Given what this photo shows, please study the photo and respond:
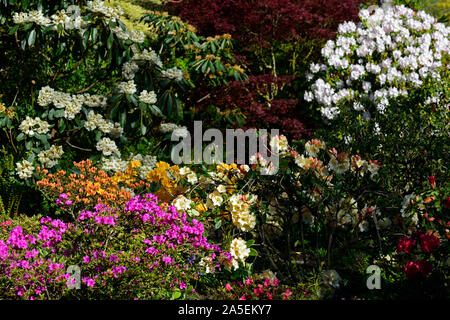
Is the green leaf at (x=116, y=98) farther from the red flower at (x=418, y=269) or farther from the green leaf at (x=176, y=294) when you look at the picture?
the red flower at (x=418, y=269)

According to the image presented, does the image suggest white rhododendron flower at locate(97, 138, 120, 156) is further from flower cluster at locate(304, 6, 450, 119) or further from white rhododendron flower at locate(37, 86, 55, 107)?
flower cluster at locate(304, 6, 450, 119)

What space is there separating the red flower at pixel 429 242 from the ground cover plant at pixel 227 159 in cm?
1

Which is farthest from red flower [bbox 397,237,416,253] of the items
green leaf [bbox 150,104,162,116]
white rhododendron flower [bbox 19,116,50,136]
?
white rhododendron flower [bbox 19,116,50,136]

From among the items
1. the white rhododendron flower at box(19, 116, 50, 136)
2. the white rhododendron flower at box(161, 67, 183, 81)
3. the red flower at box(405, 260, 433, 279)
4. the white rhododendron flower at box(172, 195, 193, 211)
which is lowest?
the red flower at box(405, 260, 433, 279)

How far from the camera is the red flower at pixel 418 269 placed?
Result: 8.72 feet

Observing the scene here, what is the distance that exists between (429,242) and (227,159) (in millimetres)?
3463

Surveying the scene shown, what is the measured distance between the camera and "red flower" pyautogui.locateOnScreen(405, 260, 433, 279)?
2.66 metres

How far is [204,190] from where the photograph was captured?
146 inches

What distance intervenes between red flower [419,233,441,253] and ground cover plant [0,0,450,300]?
0.03 ft

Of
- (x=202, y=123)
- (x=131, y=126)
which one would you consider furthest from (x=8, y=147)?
(x=202, y=123)

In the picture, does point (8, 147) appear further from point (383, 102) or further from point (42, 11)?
point (383, 102)

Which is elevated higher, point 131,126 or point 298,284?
point 131,126

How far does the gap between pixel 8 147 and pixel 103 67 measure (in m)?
1.62
